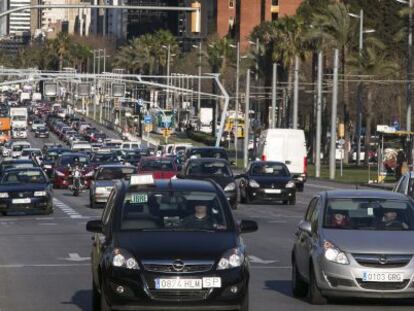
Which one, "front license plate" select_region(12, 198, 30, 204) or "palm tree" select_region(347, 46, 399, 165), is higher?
"palm tree" select_region(347, 46, 399, 165)

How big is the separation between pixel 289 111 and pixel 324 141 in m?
5.05

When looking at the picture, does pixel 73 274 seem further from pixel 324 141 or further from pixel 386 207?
pixel 324 141

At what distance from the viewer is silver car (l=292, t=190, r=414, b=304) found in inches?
668

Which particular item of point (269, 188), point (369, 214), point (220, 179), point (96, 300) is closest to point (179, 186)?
point (96, 300)

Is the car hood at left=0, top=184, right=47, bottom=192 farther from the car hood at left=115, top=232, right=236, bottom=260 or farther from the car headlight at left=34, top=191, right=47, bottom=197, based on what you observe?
the car hood at left=115, top=232, right=236, bottom=260

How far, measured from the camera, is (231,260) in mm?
15219

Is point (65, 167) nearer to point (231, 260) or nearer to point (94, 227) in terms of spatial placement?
point (94, 227)

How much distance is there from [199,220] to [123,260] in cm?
118

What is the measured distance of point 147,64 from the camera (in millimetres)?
179125

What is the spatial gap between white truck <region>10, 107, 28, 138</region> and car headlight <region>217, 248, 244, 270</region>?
146 metres

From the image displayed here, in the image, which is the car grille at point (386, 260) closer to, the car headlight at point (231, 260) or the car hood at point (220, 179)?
the car headlight at point (231, 260)

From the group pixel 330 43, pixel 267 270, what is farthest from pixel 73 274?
pixel 330 43

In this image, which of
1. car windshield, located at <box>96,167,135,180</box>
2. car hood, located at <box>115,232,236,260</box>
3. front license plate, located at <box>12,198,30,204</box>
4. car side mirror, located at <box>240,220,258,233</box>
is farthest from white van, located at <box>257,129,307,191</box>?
car hood, located at <box>115,232,236,260</box>

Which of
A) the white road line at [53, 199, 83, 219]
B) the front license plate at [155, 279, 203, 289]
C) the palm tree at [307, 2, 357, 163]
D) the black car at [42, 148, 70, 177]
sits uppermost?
the palm tree at [307, 2, 357, 163]
